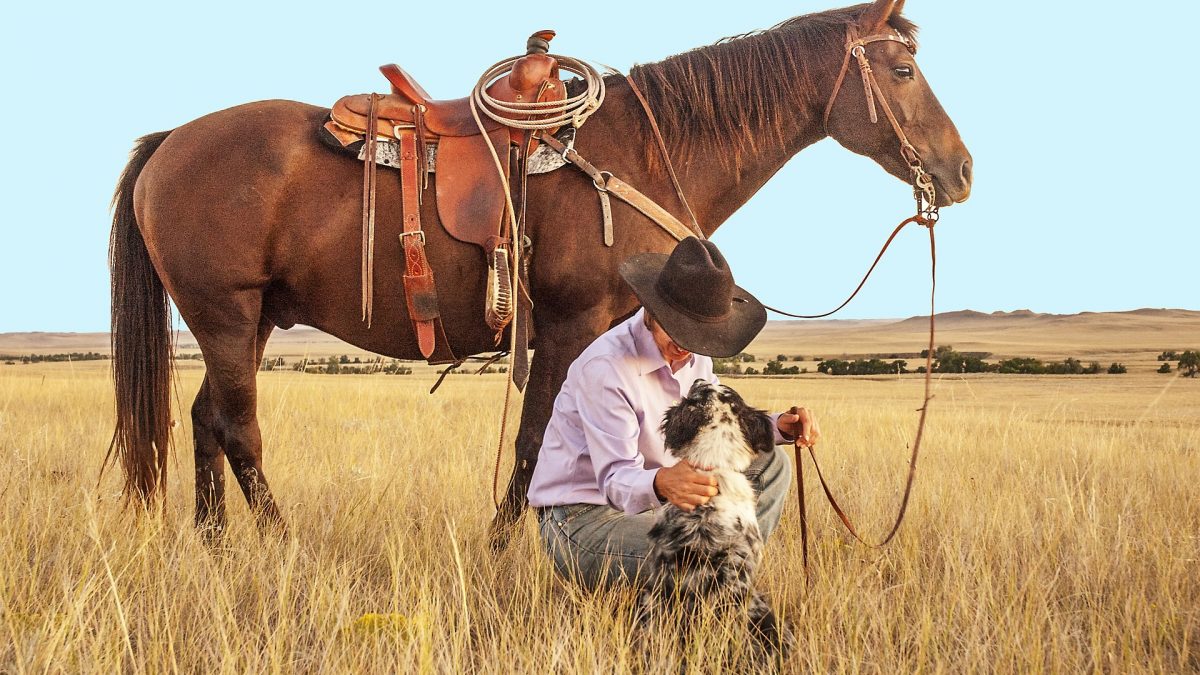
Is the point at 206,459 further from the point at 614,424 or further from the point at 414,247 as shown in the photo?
the point at 614,424

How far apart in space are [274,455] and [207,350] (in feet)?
7.17

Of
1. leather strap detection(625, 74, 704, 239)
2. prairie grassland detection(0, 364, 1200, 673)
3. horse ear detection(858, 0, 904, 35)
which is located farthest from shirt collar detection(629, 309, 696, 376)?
horse ear detection(858, 0, 904, 35)

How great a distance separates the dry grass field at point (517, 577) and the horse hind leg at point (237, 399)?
21 centimetres

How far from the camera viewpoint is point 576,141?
12.7ft

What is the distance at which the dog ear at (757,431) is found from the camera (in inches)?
90.6

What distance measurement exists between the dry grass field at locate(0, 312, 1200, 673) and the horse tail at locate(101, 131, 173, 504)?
0.36 meters

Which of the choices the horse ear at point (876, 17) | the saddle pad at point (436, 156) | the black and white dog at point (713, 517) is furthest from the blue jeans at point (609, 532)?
the horse ear at point (876, 17)

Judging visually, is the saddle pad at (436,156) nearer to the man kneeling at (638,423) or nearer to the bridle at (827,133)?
the bridle at (827,133)

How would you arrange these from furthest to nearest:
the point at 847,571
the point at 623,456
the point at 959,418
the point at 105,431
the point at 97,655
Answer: the point at 959,418 < the point at 105,431 < the point at 847,571 < the point at 623,456 < the point at 97,655

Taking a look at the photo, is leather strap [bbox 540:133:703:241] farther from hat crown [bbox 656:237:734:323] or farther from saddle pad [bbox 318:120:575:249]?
hat crown [bbox 656:237:734:323]

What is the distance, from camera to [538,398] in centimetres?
361

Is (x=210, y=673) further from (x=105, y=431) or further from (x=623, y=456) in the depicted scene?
(x=105, y=431)

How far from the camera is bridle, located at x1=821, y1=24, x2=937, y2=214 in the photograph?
12.9 ft

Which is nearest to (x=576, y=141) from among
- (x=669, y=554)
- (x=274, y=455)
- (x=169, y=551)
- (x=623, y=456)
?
(x=623, y=456)
